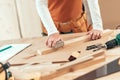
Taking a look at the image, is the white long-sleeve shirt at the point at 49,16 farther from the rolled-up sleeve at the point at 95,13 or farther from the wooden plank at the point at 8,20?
the wooden plank at the point at 8,20

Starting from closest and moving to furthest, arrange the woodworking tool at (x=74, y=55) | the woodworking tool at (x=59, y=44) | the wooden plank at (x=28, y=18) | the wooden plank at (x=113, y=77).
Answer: the wooden plank at (x=113, y=77), the woodworking tool at (x=74, y=55), the woodworking tool at (x=59, y=44), the wooden plank at (x=28, y=18)

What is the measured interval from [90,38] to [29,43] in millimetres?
319

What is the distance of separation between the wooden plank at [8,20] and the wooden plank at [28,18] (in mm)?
51

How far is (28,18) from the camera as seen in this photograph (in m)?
2.15

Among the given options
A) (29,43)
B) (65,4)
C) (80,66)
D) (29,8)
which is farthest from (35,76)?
(29,8)

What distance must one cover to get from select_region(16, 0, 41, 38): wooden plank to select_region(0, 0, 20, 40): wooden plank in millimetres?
51

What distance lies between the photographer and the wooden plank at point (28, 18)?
82.9 inches

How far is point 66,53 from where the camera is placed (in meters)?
1.07

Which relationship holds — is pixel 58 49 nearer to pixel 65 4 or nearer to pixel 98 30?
pixel 98 30

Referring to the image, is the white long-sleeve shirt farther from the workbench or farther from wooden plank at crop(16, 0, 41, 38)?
wooden plank at crop(16, 0, 41, 38)

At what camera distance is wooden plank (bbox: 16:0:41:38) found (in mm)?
2105

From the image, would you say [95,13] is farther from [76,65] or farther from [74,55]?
[76,65]

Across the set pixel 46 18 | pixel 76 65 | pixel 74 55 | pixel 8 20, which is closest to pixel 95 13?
pixel 46 18

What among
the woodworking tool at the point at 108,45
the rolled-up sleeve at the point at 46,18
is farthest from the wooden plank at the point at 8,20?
the woodworking tool at the point at 108,45
